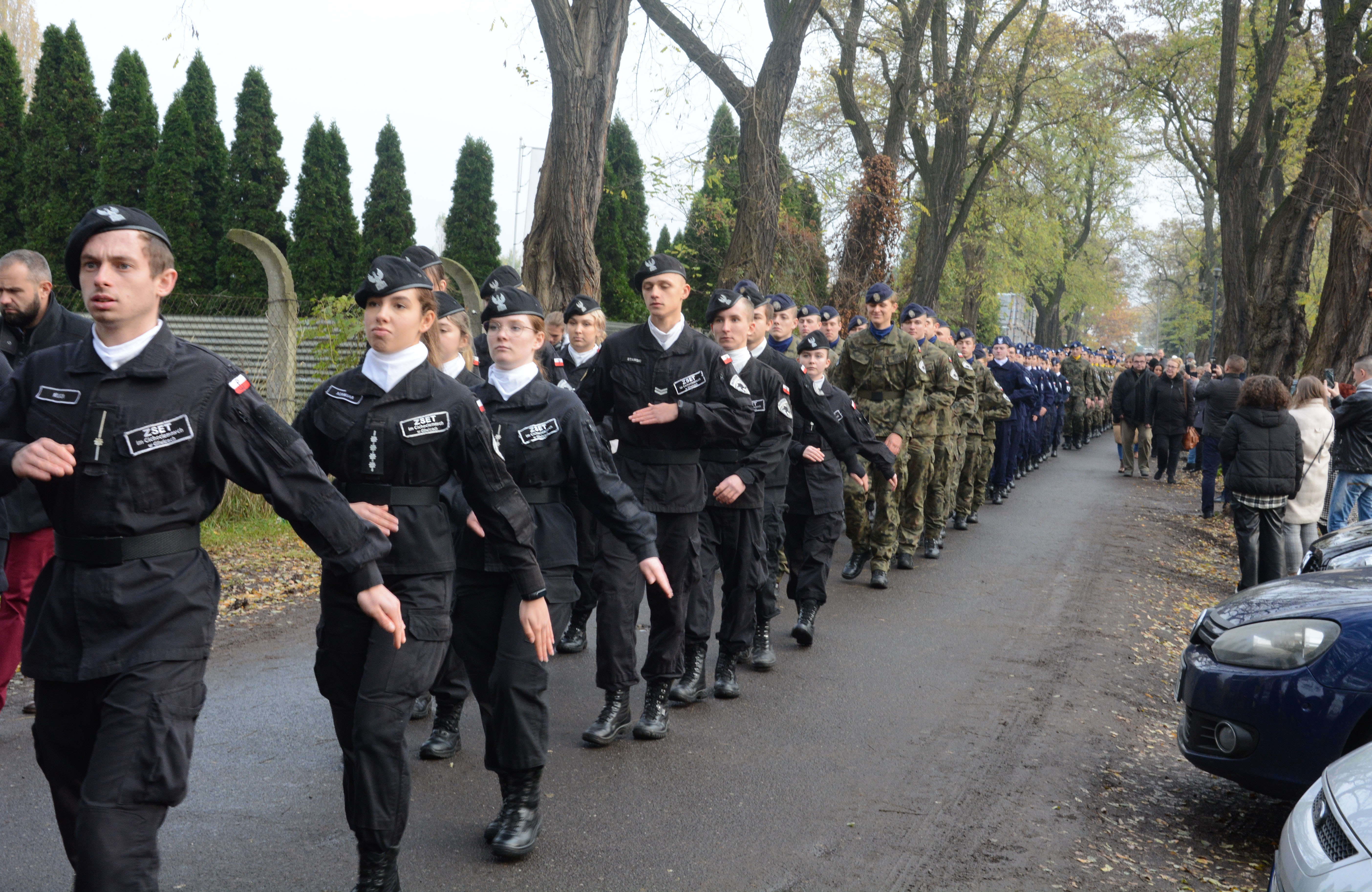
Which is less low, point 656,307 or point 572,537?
point 656,307

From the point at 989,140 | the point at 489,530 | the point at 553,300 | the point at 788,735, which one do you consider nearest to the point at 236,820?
the point at 489,530

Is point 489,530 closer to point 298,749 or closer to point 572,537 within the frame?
point 572,537

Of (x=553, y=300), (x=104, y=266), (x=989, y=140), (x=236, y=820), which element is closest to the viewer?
(x=104, y=266)

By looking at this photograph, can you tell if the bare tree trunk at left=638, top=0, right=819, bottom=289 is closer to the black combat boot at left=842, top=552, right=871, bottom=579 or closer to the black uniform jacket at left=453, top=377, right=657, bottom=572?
the black combat boot at left=842, top=552, right=871, bottom=579

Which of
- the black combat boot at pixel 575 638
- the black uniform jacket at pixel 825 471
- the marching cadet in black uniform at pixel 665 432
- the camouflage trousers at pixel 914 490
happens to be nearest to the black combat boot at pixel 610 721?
the marching cadet in black uniform at pixel 665 432

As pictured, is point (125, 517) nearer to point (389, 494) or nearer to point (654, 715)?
point (389, 494)

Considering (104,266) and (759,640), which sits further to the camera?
(759,640)

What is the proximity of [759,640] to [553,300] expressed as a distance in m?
5.39

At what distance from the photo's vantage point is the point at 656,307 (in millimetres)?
5730

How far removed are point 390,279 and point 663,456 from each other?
213 centimetres

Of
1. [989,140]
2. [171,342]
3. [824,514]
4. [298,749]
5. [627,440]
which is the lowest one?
[298,749]

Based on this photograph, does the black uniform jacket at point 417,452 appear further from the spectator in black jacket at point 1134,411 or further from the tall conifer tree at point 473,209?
the tall conifer tree at point 473,209

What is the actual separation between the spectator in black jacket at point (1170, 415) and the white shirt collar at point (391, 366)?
1819cm

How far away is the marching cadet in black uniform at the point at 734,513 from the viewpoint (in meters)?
6.18
